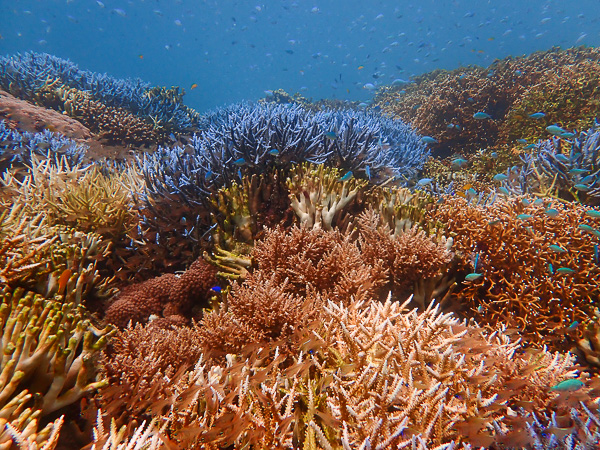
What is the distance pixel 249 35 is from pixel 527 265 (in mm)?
161937

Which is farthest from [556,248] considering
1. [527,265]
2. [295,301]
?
[295,301]

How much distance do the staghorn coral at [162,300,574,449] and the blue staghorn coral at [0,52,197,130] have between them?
10.3 metres

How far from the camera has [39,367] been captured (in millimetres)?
1720

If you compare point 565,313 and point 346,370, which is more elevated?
point 346,370

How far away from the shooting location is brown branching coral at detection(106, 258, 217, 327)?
3252 millimetres

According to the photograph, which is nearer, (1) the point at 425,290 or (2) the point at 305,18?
(1) the point at 425,290

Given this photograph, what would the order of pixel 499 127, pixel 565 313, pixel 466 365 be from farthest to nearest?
pixel 499 127, pixel 565 313, pixel 466 365

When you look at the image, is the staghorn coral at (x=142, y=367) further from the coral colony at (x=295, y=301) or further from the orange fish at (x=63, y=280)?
the orange fish at (x=63, y=280)

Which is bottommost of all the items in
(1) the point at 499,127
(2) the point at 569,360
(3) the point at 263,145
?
(2) the point at 569,360

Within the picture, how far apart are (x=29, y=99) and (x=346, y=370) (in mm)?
13715

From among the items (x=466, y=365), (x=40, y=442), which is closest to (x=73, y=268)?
(x=40, y=442)

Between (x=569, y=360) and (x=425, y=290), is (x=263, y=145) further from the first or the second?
(x=569, y=360)

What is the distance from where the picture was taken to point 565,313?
312 centimetres

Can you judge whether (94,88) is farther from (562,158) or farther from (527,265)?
(562,158)
